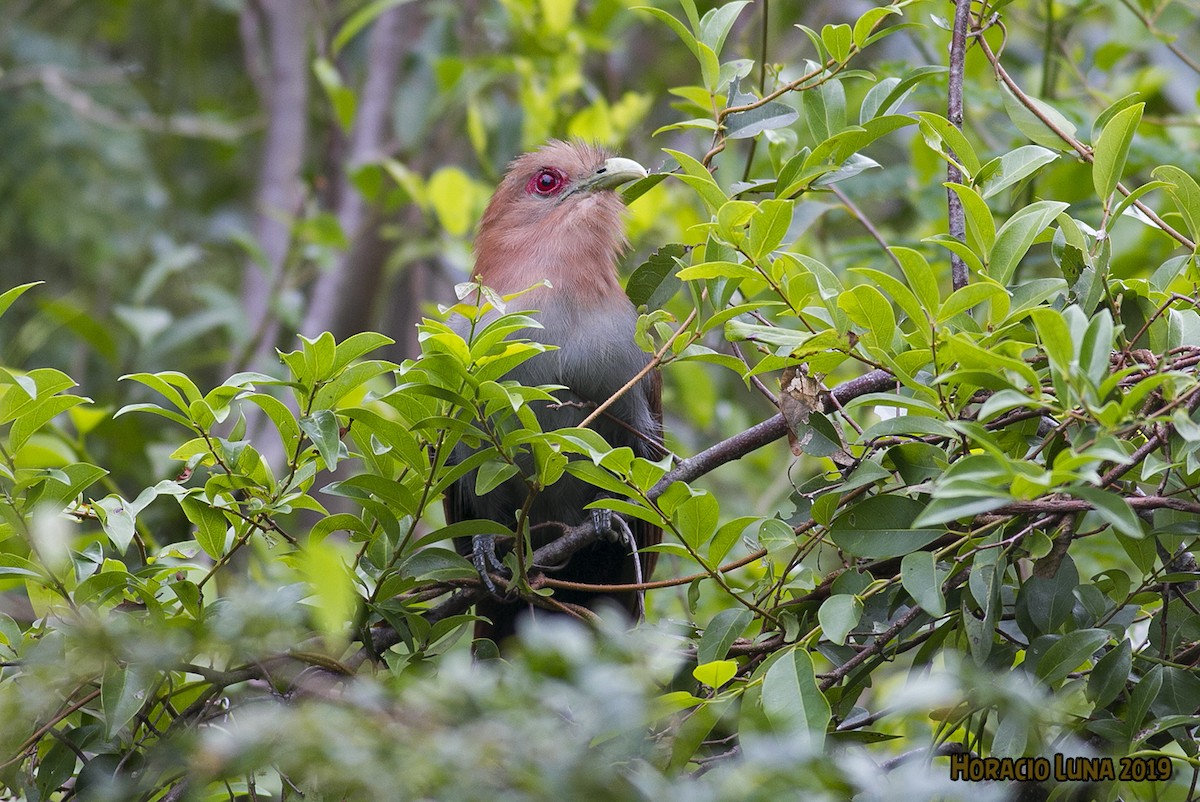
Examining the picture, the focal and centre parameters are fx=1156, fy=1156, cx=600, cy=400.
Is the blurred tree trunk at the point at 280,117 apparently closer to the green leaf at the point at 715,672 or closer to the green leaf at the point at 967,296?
the green leaf at the point at 715,672

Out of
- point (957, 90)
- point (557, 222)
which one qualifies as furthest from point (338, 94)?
point (957, 90)

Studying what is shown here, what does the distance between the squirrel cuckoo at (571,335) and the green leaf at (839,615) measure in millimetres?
1166

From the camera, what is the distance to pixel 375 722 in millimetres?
1443

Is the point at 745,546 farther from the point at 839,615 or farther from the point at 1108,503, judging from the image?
the point at 1108,503

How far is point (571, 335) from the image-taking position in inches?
143

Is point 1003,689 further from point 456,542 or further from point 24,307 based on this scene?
point 24,307

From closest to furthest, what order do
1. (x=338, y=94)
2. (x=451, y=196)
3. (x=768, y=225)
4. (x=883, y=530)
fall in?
(x=883, y=530) < (x=768, y=225) < (x=451, y=196) < (x=338, y=94)

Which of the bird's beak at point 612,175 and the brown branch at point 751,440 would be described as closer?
the brown branch at point 751,440

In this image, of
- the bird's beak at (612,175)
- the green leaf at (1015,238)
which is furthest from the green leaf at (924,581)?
the bird's beak at (612,175)

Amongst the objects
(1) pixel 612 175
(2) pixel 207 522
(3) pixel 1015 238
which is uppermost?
(3) pixel 1015 238

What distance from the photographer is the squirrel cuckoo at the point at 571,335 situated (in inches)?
140

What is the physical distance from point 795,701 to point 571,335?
1.96m

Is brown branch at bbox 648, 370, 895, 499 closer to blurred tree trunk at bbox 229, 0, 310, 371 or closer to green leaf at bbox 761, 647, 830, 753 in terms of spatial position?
green leaf at bbox 761, 647, 830, 753

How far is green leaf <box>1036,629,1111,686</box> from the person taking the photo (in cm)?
191
